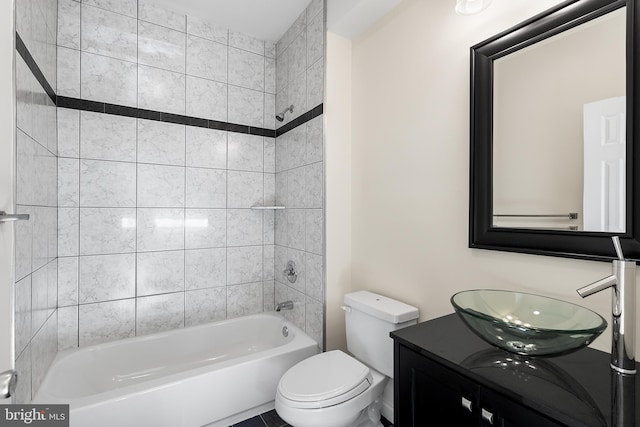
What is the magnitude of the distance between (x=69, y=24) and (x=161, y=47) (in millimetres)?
533

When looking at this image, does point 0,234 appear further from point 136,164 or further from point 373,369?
point 373,369

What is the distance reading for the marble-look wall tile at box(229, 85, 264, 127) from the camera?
2.55 m

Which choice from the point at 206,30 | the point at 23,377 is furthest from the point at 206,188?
the point at 23,377

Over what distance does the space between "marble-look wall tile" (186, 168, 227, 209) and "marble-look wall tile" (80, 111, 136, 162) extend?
1.37 ft

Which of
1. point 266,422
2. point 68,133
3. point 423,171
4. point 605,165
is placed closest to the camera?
point 605,165

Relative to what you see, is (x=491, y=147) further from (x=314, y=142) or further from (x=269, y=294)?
(x=269, y=294)

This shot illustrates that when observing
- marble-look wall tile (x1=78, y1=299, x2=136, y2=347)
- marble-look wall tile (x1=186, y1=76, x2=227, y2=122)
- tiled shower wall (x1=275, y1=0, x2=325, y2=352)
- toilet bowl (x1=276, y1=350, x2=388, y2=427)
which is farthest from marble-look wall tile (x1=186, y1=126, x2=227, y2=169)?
toilet bowl (x1=276, y1=350, x2=388, y2=427)

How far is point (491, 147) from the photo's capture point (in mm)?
1295

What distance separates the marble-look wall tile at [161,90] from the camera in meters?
2.21

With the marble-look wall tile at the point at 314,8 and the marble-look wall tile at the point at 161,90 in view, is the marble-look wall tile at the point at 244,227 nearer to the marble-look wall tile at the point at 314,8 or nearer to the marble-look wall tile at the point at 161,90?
the marble-look wall tile at the point at 161,90

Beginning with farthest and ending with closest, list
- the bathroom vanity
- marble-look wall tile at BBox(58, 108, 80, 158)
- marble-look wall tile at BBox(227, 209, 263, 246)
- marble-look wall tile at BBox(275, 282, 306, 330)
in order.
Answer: marble-look wall tile at BBox(227, 209, 263, 246) < marble-look wall tile at BBox(275, 282, 306, 330) < marble-look wall tile at BBox(58, 108, 80, 158) < the bathroom vanity

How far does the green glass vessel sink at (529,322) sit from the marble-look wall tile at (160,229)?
199cm

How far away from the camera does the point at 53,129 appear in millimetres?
1854

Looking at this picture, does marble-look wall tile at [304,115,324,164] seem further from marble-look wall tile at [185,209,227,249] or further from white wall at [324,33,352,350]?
marble-look wall tile at [185,209,227,249]
